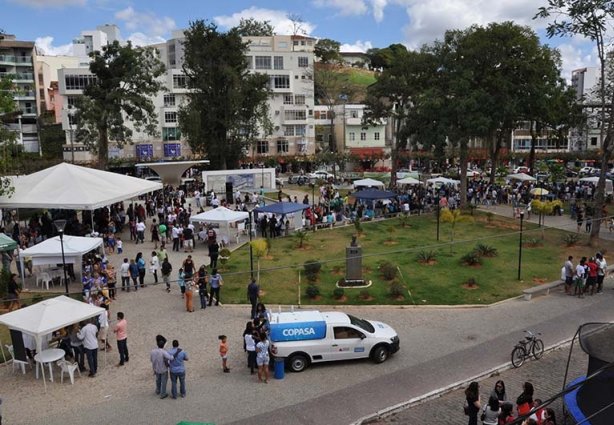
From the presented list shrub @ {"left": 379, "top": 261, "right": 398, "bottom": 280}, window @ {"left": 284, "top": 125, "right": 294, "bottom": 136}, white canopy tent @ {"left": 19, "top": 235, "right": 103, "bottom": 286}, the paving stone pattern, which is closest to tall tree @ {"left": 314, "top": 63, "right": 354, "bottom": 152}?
window @ {"left": 284, "top": 125, "right": 294, "bottom": 136}

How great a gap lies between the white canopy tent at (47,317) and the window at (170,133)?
59570mm

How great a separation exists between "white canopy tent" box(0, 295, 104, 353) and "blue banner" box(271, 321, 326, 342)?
4572 millimetres

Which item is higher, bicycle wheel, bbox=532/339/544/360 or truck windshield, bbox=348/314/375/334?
truck windshield, bbox=348/314/375/334

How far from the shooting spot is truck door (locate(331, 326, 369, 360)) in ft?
45.2

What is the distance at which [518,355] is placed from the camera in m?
13.8

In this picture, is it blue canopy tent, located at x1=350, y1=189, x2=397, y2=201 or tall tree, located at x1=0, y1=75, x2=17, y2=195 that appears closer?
tall tree, located at x1=0, y1=75, x2=17, y2=195

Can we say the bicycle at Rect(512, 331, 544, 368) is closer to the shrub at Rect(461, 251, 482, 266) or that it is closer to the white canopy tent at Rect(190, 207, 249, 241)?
the shrub at Rect(461, 251, 482, 266)

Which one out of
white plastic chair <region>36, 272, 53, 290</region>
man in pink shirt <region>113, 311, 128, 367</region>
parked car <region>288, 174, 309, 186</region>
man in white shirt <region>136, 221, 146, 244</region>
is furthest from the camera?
parked car <region>288, 174, 309, 186</region>

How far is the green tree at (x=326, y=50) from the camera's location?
4336 inches

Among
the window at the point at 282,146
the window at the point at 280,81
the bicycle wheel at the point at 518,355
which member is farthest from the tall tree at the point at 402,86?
the bicycle wheel at the point at 518,355

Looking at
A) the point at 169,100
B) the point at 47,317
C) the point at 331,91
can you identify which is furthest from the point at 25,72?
the point at 47,317

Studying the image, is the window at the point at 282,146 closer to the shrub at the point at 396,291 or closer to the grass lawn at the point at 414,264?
the grass lawn at the point at 414,264

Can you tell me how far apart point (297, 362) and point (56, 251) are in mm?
10932

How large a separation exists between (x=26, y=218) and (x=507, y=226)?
29286 mm
